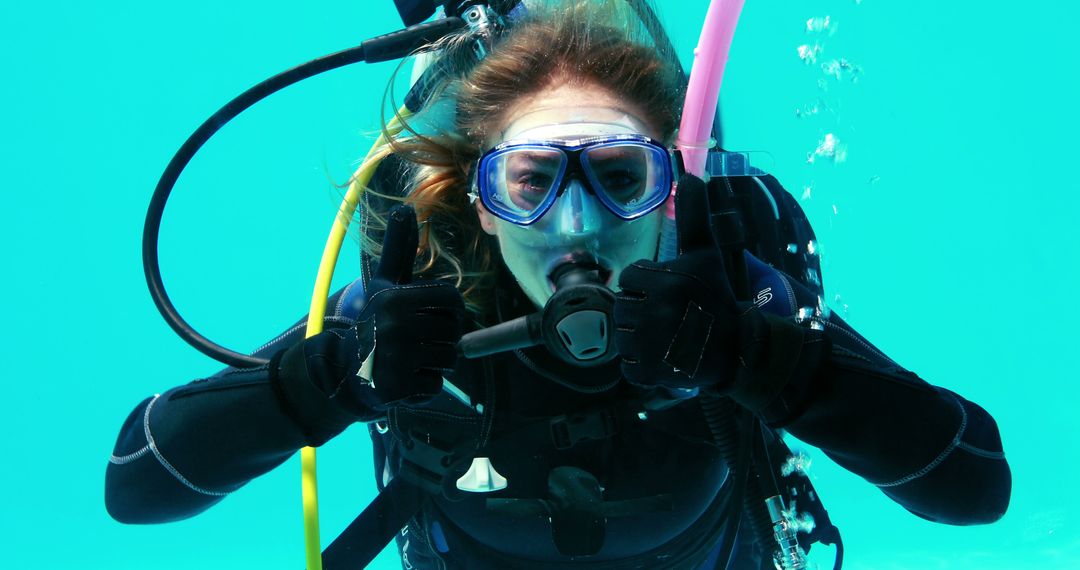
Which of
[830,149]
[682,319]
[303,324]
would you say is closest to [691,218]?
[682,319]

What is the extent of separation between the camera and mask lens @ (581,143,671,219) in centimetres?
167

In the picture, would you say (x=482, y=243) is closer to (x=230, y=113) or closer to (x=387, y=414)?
(x=387, y=414)

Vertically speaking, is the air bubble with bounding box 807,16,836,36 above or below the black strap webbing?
above

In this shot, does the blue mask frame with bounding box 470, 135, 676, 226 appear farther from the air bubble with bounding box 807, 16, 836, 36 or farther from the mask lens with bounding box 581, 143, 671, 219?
the air bubble with bounding box 807, 16, 836, 36

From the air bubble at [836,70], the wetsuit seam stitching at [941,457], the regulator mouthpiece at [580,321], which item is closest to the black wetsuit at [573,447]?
the wetsuit seam stitching at [941,457]

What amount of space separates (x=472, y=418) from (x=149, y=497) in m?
0.78

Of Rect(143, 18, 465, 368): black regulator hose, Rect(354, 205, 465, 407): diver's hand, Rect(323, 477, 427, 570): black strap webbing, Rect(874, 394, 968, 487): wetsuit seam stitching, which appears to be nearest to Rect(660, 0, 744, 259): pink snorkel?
Rect(354, 205, 465, 407): diver's hand

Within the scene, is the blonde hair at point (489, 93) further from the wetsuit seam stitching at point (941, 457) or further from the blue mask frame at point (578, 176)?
the wetsuit seam stitching at point (941, 457)

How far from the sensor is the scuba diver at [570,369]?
141cm

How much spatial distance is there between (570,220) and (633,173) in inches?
8.2

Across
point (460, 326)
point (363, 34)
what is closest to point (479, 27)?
point (460, 326)

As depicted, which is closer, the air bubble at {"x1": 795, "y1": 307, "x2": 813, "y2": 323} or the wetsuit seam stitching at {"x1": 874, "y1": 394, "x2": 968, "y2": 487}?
the wetsuit seam stitching at {"x1": 874, "y1": 394, "x2": 968, "y2": 487}

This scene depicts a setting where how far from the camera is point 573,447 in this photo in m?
1.95

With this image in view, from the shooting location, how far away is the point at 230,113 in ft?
6.04
